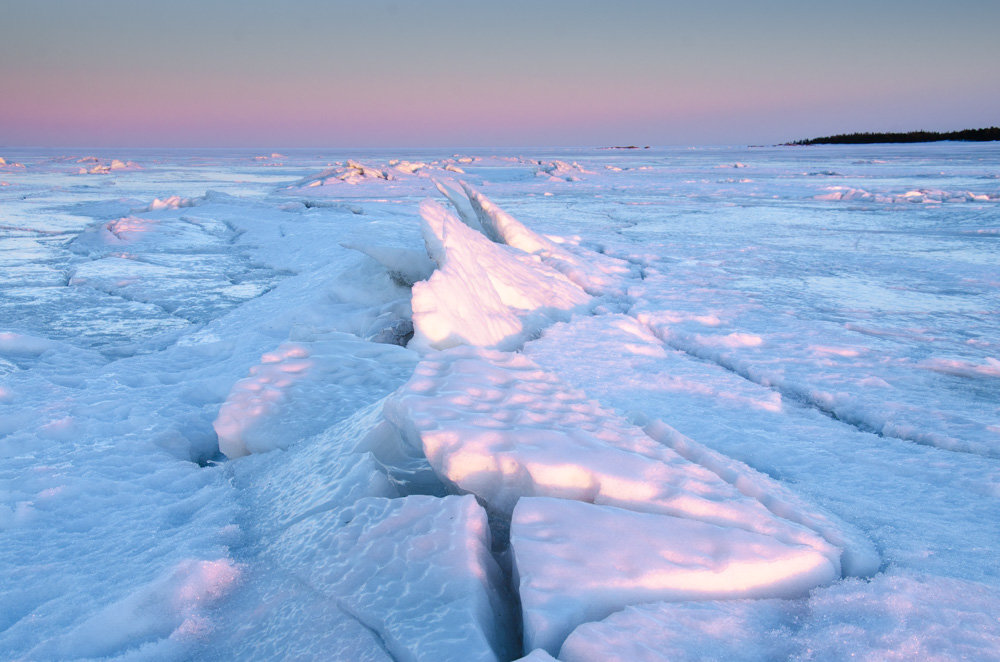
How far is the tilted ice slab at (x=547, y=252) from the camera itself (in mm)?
4793

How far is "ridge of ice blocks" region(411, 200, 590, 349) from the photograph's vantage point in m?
2.53

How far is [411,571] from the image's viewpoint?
1261mm

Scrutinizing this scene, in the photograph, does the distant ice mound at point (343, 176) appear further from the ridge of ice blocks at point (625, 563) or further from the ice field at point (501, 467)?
the ridge of ice blocks at point (625, 563)

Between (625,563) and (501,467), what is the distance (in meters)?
0.38

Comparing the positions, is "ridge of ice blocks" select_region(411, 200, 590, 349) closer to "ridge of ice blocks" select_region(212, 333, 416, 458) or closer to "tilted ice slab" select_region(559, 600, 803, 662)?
"ridge of ice blocks" select_region(212, 333, 416, 458)

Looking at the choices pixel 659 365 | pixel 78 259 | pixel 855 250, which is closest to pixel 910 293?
pixel 855 250

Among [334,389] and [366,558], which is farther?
[334,389]

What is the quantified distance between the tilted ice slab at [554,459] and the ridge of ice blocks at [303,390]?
2.12 feet

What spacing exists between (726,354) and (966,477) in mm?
1253

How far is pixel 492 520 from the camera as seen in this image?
1.48 meters

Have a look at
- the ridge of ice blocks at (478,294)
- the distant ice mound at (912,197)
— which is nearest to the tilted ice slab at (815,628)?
the ridge of ice blocks at (478,294)

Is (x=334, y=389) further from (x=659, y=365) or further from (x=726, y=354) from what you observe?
(x=726, y=354)

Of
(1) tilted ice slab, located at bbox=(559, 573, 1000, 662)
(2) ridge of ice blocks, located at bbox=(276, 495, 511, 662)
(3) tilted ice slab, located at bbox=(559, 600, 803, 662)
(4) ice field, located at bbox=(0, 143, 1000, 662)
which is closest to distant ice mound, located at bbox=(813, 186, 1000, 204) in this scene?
(4) ice field, located at bbox=(0, 143, 1000, 662)

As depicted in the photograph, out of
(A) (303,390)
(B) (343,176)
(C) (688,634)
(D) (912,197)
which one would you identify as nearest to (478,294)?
(A) (303,390)
